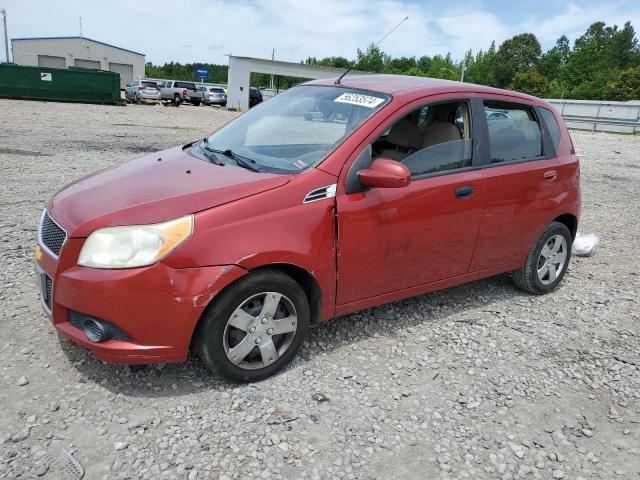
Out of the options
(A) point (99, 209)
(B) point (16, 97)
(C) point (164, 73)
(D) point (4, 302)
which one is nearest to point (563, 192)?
(A) point (99, 209)

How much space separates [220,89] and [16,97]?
18.3 meters

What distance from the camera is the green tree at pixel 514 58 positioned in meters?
82.4

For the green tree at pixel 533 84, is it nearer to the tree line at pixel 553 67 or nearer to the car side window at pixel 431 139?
the tree line at pixel 553 67

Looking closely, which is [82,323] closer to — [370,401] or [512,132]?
[370,401]

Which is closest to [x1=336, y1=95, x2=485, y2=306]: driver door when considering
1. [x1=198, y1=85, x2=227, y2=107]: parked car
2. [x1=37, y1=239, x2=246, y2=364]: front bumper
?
[x1=37, y1=239, x2=246, y2=364]: front bumper

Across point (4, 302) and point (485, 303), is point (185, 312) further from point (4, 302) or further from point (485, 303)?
point (485, 303)

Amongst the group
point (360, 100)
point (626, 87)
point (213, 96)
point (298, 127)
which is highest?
point (626, 87)

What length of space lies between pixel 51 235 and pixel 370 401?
2070mm

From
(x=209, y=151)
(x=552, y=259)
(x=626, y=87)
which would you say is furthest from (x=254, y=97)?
(x=209, y=151)

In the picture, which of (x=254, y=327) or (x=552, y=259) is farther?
(x=552, y=259)

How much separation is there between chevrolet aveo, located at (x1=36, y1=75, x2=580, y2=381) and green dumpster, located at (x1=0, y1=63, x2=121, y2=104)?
89.7 feet

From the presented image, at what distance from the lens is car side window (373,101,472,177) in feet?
11.7

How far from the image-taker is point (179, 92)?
3838 cm

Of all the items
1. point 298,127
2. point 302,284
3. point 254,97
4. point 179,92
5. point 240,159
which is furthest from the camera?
point 254,97
